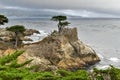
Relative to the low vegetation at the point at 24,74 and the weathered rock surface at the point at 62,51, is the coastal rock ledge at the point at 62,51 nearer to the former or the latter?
the weathered rock surface at the point at 62,51

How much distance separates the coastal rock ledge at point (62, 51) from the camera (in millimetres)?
72688

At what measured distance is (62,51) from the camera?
74812mm

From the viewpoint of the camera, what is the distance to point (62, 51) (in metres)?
74.8

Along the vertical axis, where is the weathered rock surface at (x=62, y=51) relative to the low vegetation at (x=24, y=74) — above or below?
below

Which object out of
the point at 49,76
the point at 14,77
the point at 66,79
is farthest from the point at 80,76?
the point at 14,77

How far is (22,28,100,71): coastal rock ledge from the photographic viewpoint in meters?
72.7

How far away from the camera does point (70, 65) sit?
247ft

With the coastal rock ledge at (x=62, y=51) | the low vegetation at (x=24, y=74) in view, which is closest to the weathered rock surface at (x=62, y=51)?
the coastal rock ledge at (x=62, y=51)

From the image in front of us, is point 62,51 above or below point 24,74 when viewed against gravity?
below

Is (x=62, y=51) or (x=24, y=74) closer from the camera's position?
(x=24, y=74)

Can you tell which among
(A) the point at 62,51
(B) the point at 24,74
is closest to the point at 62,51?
(A) the point at 62,51

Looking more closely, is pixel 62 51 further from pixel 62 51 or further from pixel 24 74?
pixel 24 74

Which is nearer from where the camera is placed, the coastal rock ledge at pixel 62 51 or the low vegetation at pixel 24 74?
the low vegetation at pixel 24 74

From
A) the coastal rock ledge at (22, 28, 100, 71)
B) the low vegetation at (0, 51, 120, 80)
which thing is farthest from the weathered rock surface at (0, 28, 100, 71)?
the low vegetation at (0, 51, 120, 80)
